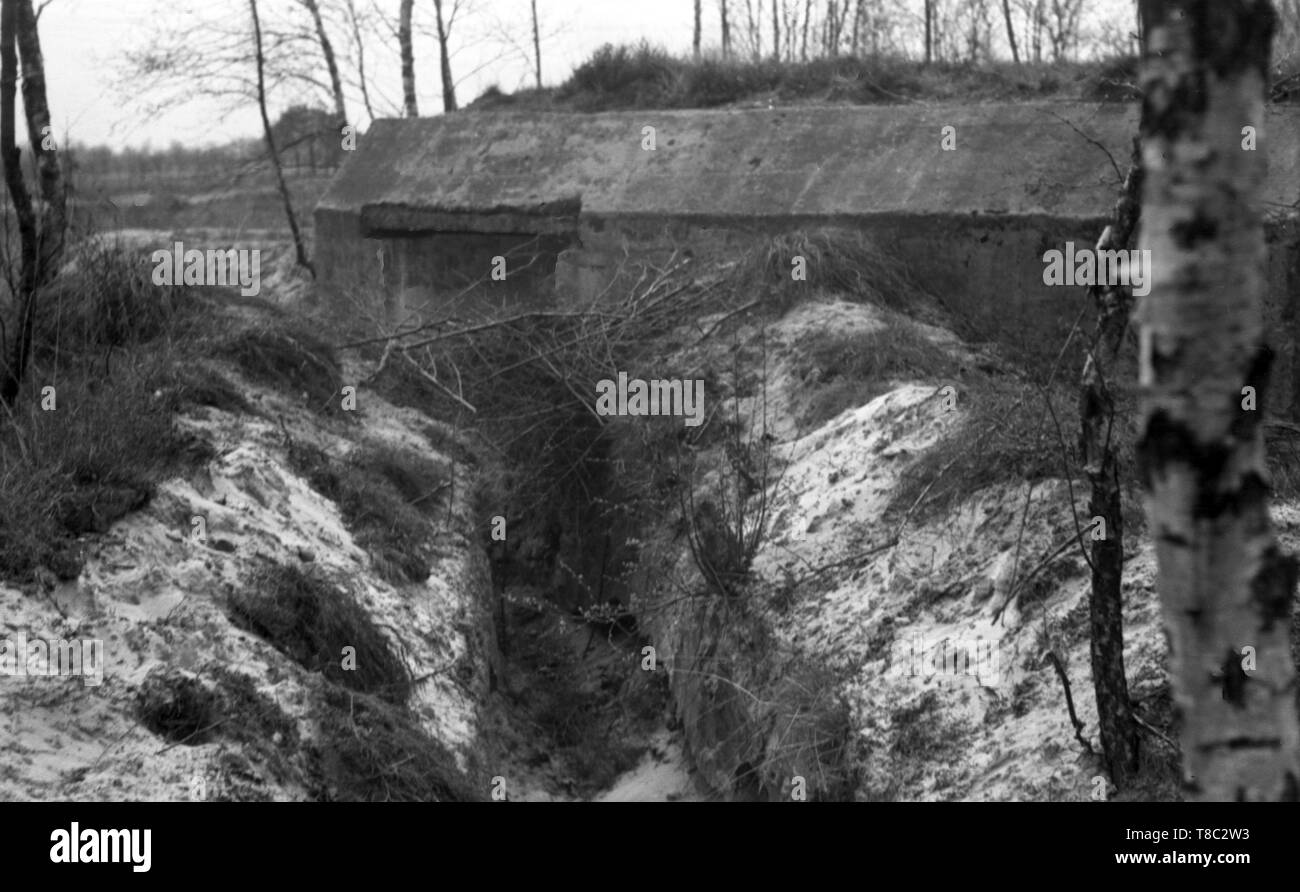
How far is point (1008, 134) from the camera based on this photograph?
11750 mm

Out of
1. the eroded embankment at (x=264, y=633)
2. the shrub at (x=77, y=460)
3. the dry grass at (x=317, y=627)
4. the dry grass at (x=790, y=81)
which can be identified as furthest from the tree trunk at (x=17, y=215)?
the dry grass at (x=790, y=81)

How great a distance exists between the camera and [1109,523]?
4887 millimetres

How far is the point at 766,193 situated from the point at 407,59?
8444mm

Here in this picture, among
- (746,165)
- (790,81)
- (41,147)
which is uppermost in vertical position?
(790,81)

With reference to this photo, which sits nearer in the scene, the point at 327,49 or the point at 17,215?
the point at 17,215

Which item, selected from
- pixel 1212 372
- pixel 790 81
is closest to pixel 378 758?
pixel 1212 372

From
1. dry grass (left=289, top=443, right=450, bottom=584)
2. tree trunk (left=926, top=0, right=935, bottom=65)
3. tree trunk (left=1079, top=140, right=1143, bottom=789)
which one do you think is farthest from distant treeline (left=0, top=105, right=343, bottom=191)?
tree trunk (left=1079, top=140, right=1143, bottom=789)

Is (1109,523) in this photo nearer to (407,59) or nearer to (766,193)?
(766,193)

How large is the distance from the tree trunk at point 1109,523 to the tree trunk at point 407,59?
1488cm

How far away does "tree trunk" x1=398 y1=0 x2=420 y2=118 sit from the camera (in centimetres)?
1886

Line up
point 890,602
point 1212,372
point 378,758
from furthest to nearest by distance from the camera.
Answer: point 890,602 < point 378,758 < point 1212,372

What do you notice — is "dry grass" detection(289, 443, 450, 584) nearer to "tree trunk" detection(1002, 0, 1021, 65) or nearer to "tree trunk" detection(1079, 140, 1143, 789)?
"tree trunk" detection(1079, 140, 1143, 789)

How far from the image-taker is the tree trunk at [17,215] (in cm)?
750
